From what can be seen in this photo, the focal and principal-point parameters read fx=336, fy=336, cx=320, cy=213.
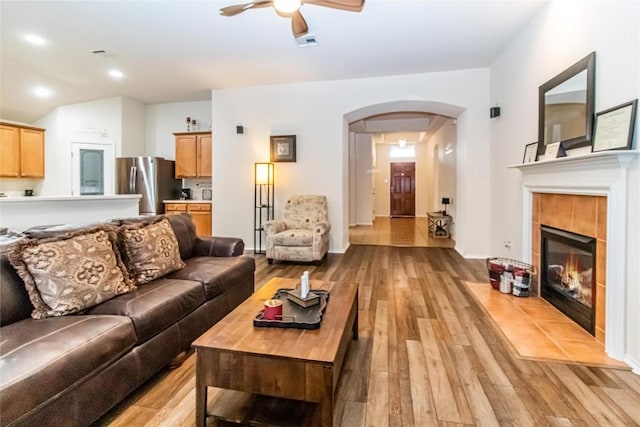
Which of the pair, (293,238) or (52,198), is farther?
(293,238)

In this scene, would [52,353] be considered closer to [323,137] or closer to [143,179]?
[323,137]

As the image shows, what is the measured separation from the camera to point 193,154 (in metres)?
6.62

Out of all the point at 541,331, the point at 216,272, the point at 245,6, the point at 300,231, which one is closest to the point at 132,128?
the point at 300,231

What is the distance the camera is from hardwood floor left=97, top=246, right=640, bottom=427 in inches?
64.1

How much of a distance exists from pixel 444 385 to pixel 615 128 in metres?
2.01

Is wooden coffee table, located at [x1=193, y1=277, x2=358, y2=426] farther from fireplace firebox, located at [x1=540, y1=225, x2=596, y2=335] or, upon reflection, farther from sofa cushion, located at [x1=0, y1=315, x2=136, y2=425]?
fireplace firebox, located at [x1=540, y1=225, x2=596, y2=335]

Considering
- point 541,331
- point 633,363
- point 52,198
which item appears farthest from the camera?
point 52,198

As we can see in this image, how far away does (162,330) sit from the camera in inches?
77.4

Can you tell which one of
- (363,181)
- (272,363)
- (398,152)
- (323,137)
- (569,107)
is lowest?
(272,363)

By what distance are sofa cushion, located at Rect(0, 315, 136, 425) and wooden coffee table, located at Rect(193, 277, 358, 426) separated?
447mm

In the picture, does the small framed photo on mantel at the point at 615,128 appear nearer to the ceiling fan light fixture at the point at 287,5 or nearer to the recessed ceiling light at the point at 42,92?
the ceiling fan light fixture at the point at 287,5

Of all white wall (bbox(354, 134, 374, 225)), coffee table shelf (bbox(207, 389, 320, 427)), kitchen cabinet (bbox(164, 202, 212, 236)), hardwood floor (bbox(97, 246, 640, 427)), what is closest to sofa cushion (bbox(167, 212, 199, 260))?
hardwood floor (bbox(97, 246, 640, 427))

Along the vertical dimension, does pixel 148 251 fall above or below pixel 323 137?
below

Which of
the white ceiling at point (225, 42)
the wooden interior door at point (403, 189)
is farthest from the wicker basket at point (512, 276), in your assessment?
the wooden interior door at point (403, 189)
